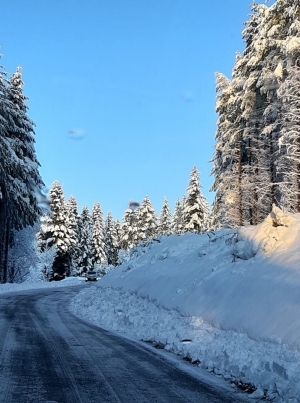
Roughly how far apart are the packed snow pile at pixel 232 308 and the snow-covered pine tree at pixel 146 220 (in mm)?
45200

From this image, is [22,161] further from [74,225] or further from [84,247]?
[84,247]

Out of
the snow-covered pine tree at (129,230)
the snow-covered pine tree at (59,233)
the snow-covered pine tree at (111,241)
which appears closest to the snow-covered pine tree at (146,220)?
the snow-covered pine tree at (129,230)

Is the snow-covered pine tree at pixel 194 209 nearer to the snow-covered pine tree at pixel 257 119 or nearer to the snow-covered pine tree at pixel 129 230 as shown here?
the snow-covered pine tree at pixel 257 119

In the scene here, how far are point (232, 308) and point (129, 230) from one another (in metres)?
→ 56.1

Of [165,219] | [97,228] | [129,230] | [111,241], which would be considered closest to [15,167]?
[129,230]

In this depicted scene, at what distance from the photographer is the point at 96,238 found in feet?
216

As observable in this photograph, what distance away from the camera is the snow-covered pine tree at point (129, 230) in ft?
205

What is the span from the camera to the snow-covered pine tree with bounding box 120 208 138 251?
205ft

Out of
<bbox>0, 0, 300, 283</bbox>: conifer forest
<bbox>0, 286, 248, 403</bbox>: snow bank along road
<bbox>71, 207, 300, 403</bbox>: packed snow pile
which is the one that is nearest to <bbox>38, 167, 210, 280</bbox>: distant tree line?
<bbox>0, 0, 300, 283</bbox>: conifer forest

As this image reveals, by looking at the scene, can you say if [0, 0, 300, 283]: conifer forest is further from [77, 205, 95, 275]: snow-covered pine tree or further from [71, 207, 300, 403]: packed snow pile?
[77, 205, 95, 275]: snow-covered pine tree

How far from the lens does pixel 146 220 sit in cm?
6166

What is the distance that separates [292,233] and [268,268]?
76.0 inches

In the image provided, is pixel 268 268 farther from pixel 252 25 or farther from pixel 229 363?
pixel 252 25

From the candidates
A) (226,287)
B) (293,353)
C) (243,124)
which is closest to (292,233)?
(226,287)
